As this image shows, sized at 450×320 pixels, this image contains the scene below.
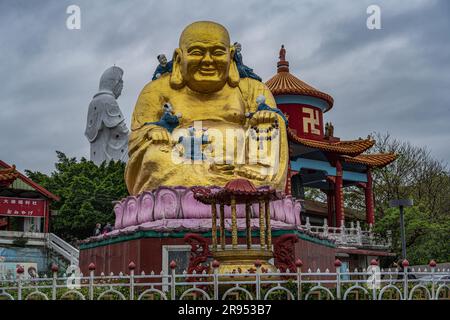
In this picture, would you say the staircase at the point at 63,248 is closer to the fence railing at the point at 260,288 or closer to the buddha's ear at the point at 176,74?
the buddha's ear at the point at 176,74

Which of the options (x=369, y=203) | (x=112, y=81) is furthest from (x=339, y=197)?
(x=112, y=81)

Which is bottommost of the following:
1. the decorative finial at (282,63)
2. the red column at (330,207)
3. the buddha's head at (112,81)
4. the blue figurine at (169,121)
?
the red column at (330,207)

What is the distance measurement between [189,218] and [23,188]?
41.0 feet

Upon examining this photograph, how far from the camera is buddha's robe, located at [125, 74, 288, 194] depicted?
10.7 metres

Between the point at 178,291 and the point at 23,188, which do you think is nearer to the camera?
the point at 178,291

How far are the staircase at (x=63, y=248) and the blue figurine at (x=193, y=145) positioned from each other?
9.04 m

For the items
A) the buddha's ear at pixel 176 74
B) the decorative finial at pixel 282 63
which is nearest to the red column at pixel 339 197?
the decorative finial at pixel 282 63

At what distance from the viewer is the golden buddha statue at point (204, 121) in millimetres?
10836

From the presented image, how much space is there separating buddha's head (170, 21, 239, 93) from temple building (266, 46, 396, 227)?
24.5ft

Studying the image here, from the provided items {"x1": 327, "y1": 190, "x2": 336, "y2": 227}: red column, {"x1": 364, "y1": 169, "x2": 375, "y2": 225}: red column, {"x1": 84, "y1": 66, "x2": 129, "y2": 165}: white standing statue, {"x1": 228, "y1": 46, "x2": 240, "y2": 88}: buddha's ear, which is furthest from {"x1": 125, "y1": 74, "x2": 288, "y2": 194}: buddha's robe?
{"x1": 84, "y1": 66, "x2": 129, "y2": 165}: white standing statue

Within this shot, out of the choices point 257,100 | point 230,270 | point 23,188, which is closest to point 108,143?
point 23,188

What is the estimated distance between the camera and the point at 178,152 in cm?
1096
